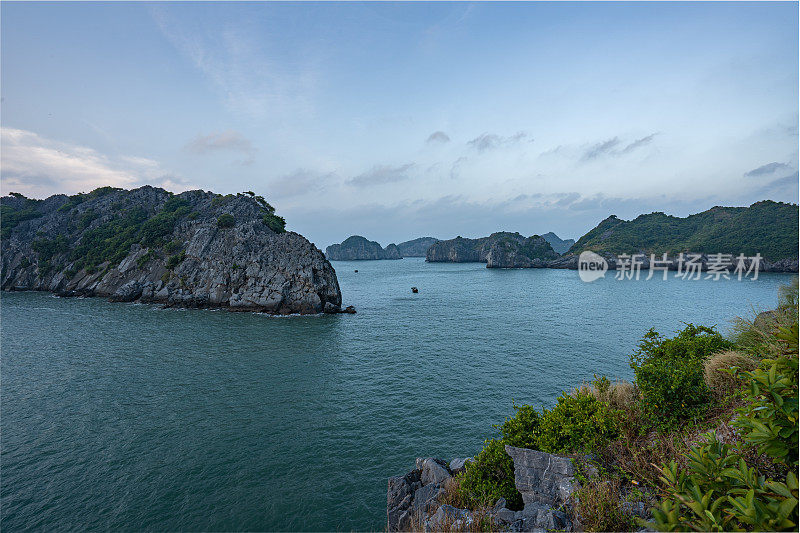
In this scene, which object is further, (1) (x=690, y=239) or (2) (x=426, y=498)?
(1) (x=690, y=239)

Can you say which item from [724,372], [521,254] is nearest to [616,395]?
[724,372]

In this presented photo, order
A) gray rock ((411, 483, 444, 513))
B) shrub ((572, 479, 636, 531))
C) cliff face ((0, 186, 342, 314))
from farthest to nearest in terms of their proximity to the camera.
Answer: cliff face ((0, 186, 342, 314)) → gray rock ((411, 483, 444, 513)) → shrub ((572, 479, 636, 531))

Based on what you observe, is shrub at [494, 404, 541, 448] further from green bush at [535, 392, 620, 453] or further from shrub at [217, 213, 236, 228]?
shrub at [217, 213, 236, 228]

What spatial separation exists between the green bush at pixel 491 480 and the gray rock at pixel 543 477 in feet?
2.33

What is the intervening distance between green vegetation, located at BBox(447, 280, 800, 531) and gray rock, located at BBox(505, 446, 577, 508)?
1.63 feet

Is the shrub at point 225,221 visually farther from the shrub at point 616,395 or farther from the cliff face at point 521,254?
the cliff face at point 521,254

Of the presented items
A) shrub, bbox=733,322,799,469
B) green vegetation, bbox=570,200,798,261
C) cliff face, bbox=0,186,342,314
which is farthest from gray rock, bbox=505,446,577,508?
green vegetation, bbox=570,200,798,261

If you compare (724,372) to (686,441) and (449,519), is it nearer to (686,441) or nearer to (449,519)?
(686,441)

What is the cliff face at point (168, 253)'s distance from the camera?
6206cm

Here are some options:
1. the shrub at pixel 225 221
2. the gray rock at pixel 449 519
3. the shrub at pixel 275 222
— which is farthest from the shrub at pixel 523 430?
the shrub at pixel 225 221

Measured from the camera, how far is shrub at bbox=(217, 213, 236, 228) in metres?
76.6

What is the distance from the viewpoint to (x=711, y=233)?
461 ft

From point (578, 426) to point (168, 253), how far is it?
3519 inches

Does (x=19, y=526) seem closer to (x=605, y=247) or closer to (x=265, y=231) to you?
(x=265, y=231)
